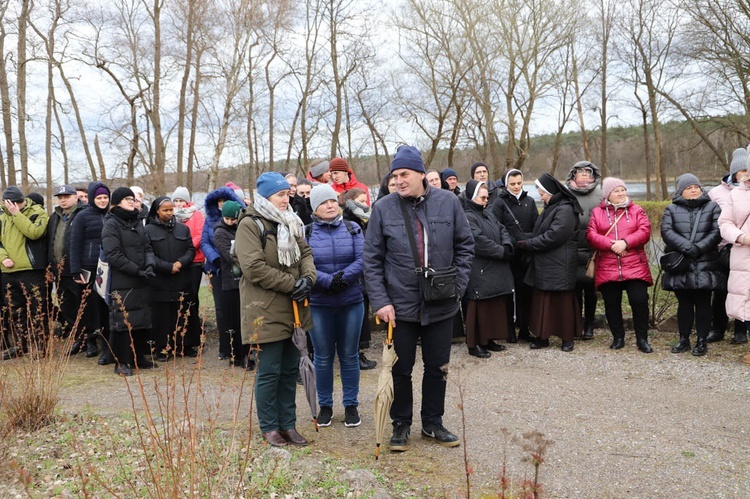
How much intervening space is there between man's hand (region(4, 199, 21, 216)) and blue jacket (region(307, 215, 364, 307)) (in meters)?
4.47

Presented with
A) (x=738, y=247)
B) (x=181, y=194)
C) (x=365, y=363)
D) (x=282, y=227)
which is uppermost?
(x=181, y=194)

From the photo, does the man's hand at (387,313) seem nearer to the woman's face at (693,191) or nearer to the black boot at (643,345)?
the black boot at (643,345)

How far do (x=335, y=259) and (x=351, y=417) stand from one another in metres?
1.25

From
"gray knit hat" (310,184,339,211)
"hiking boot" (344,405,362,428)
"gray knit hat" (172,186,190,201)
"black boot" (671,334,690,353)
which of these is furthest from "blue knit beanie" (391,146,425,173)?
"gray knit hat" (172,186,190,201)

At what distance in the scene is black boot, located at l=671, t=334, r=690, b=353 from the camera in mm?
6477

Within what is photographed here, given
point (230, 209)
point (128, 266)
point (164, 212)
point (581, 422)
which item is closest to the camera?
point (581, 422)

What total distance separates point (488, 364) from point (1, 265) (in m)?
6.01

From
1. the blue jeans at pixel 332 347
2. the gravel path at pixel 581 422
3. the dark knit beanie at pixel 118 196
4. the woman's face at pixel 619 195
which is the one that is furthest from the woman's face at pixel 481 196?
the dark knit beanie at pixel 118 196

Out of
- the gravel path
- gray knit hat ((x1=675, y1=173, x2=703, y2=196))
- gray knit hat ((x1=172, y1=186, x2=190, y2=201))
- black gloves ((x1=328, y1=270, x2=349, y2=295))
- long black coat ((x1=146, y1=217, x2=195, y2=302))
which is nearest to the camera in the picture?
the gravel path

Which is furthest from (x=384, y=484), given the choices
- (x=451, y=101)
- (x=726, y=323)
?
(x=451, y=101)

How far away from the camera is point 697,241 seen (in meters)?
6.38

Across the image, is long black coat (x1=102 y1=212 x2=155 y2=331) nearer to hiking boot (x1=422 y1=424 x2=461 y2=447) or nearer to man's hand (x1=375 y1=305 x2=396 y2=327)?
man's hand (x1=375 y1=305 x2=396 y2=327)

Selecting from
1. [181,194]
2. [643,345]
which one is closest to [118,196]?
[181,194]

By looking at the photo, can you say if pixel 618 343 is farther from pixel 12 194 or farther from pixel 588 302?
pixel 12 194
